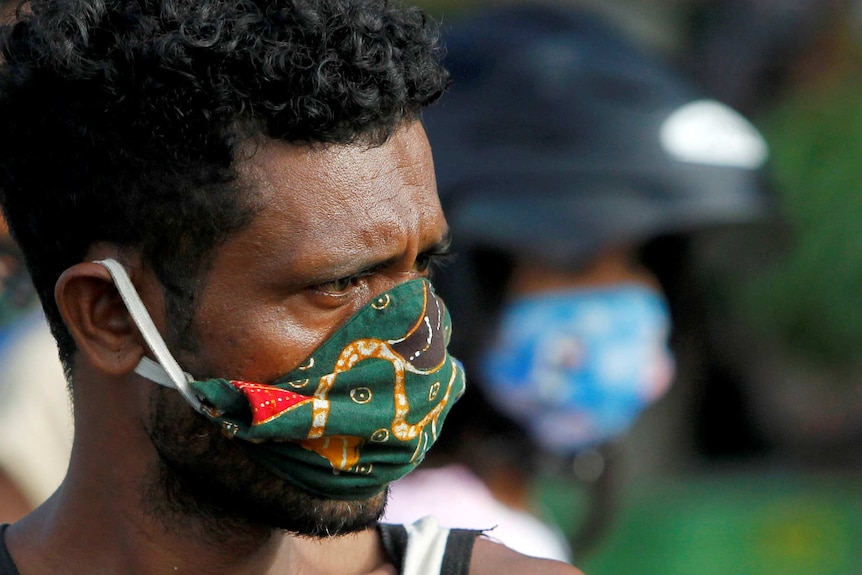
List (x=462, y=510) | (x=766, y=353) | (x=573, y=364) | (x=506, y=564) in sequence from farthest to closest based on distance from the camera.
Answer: (x=766, y=353), (x=573, y=364), (x=462, y=510), (x=506, y=564)

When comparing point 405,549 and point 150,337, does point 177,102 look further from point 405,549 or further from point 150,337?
point 405,549

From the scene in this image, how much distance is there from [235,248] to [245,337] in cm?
16

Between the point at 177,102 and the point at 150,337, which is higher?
the point at 177,102

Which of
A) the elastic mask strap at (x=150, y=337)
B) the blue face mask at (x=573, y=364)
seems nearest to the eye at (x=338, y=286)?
the elastic mask strap at (x=150, y=337)

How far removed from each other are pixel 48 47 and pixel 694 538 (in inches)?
212

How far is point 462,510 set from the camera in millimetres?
3910

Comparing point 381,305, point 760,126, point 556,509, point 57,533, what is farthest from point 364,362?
point 760,126

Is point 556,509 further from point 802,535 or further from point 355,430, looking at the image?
point 355,430

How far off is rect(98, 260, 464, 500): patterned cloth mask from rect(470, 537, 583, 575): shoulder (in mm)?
338

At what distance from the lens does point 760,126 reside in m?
6.76

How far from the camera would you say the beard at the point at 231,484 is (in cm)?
229

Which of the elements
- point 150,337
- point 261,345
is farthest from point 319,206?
point 150,337

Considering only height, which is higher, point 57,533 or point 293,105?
point 293,105

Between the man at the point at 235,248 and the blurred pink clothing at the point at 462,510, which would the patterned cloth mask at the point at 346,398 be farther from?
the blurred pink clothing at the point at 462,510
